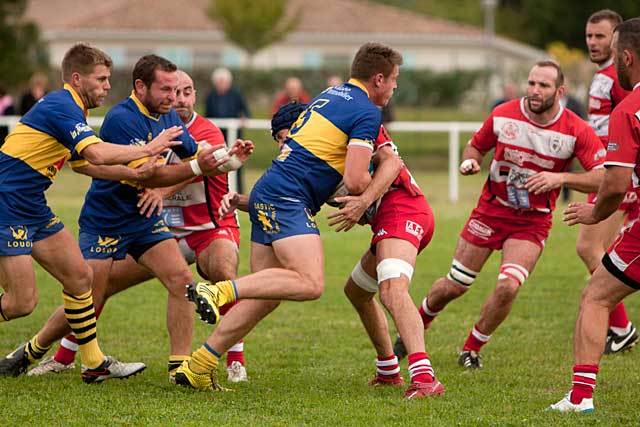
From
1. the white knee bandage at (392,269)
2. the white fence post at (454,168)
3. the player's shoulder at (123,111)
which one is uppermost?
the player's shoulder at (123,111)

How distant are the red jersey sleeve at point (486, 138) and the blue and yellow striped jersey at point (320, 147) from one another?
1689 mm

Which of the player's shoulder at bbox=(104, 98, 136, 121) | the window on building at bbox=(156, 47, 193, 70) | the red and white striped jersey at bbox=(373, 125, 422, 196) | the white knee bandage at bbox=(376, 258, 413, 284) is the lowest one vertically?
the window on building at bbox=(156, 47, 193, 70)

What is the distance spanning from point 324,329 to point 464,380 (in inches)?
86.8

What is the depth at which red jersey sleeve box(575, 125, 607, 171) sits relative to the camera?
7.85 metres

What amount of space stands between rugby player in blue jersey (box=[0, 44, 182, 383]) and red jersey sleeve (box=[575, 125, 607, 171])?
3.02 m

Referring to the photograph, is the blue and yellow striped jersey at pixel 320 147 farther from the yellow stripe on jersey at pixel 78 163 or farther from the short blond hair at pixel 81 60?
the short blond hair at pixel 81 60

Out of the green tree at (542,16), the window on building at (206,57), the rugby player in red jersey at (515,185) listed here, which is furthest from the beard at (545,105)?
the window on building at (206,57)

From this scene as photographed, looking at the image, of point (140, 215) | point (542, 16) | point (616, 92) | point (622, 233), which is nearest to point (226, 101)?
point (616, 92)

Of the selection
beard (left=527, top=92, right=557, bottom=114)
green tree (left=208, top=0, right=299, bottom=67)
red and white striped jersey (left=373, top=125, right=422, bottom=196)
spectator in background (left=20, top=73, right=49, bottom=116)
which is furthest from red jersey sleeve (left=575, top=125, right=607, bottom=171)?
green tree (left=208, top=0, right=299, bottom=67)

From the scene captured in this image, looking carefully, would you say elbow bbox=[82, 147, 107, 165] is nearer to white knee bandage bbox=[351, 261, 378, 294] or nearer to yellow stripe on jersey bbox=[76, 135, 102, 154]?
yellow stripe on jersey bbox=[76, 135, 102, 154]

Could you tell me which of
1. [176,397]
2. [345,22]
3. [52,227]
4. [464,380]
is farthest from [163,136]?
[345,22]

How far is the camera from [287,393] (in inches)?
272

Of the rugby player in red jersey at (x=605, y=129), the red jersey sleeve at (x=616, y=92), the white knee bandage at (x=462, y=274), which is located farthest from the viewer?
the red jersey sleeve at (x=616, y=92)

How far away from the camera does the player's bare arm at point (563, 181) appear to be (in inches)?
Answer: 286
